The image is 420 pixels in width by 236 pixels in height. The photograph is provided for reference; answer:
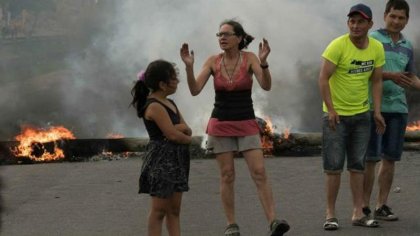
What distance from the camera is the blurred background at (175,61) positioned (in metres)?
13.9

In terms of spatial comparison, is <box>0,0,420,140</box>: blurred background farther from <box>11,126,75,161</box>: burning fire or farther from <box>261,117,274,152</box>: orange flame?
<box>11,126,75,161</box>: burning fire

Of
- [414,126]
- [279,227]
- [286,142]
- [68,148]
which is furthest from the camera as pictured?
[414,126]

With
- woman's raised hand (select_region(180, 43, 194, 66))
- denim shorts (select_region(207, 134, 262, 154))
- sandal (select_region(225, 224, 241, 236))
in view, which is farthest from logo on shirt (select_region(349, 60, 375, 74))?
sandal (select_region(225, 224, 241, 236))

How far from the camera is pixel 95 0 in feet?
64.7

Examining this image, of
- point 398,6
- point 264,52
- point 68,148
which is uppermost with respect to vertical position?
point 398,6

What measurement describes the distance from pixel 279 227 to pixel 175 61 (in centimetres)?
866

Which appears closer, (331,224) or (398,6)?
(331,224)

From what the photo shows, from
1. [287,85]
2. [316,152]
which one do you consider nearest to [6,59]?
[287,85]

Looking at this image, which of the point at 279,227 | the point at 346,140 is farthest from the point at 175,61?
the point at 279,227

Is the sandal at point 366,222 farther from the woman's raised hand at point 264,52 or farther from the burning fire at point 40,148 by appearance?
the burning fire at point 40,148

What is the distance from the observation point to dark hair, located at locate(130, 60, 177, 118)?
5.36 metres

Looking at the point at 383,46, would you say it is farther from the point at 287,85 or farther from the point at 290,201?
the point at 287,85

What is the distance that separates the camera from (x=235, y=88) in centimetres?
610

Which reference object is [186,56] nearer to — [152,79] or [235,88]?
[235,88]
